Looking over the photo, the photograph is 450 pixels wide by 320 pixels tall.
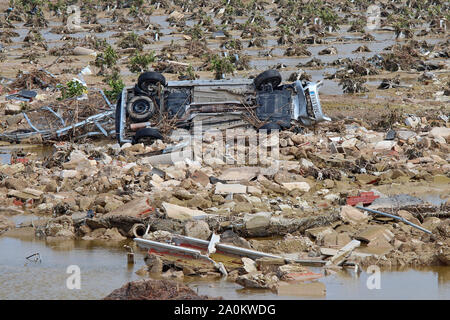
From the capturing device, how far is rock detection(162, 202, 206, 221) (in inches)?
444

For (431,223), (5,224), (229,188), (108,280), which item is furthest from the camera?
(229,188)

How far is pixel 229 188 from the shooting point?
41.4ft

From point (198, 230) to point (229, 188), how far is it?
205 centimetres

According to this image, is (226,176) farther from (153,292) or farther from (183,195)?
(153,292)

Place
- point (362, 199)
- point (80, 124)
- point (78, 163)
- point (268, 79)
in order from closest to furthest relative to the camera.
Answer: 1. point (362, 199)
2. point (78, 163)
3. point (268, 79)
4. point (80, 124)

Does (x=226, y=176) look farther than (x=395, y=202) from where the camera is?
Yes

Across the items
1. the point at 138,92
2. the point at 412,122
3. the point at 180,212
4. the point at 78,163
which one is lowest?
the point at 180,212

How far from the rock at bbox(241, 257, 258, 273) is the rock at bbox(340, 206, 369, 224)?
2.25m

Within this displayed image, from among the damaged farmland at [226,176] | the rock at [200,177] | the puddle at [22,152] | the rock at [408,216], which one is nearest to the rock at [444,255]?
the damaged farmland at [226,176]

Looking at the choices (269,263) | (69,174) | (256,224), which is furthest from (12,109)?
(269,263)

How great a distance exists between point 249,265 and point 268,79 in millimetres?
7660

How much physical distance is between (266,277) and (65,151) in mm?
7914

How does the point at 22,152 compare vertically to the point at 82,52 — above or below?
below

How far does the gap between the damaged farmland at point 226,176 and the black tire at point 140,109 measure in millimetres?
36
